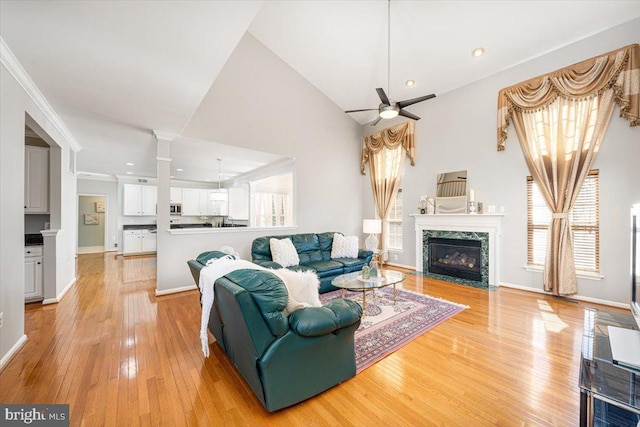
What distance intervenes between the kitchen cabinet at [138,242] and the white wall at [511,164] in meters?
7.99

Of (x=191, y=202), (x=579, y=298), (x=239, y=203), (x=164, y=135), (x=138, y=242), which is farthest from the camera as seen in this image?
(x=191, y=202)

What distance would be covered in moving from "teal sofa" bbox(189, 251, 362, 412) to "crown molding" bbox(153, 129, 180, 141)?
11.1ft

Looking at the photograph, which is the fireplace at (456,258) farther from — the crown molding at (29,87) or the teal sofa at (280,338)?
the crown molding at (29,87)

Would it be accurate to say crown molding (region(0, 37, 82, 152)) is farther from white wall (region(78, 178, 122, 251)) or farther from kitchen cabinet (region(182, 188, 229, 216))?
white wall (region(78, 178, 122, 251))

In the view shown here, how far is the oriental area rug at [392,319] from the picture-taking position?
245 centimetres

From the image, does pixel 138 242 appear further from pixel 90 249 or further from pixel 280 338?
pixel 280 338

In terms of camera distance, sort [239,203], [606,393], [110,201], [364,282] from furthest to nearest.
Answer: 1. [110,201]
2. [239,203]
3. [364,282]
4. [606,393]

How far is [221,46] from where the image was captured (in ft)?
7.02

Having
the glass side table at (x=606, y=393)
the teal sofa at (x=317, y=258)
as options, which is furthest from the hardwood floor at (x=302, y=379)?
the teal sofa at (x=317, y=258)

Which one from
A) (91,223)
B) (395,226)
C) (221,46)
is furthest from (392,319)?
(91,223)

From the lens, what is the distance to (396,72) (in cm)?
501

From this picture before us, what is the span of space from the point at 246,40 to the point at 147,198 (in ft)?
21.3

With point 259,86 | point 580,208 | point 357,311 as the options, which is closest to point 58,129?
point 259,86

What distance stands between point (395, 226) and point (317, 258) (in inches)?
100
